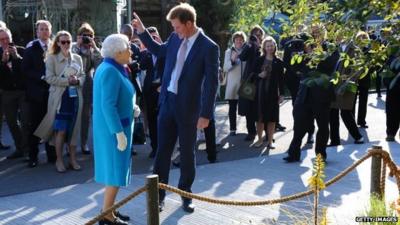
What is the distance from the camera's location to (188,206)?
5906mm

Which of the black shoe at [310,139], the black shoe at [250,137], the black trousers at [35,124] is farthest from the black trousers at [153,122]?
the black shoe at [310,139]

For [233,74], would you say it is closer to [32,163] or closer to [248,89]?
[248,89]

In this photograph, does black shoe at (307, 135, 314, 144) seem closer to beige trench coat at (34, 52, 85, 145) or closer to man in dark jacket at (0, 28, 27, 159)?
beige trench coat at (34, 52, 85, 145)

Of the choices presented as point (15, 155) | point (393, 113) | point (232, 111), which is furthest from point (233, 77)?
point (15, 155)

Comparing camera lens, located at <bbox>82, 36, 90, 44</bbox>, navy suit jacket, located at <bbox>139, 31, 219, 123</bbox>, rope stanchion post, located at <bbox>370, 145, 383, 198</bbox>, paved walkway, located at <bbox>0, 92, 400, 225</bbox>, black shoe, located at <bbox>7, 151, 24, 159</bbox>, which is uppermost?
camera lens, located at <bbox>82, 36, 90, 44</bbox>

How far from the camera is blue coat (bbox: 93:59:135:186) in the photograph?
200 inches

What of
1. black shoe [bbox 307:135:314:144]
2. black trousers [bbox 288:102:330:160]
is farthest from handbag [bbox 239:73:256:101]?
black trousers [bbox 288:102:330:160]

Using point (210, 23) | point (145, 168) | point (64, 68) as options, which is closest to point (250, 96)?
point (145, 168)

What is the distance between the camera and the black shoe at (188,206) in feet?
19.3

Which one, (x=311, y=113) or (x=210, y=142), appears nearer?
(x=311, y=113)

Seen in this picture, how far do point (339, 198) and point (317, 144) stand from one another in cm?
186

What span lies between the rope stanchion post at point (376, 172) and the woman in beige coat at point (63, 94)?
4.23 meters

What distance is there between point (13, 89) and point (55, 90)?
1083 mm

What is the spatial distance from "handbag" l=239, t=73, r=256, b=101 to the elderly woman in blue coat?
180 inches
